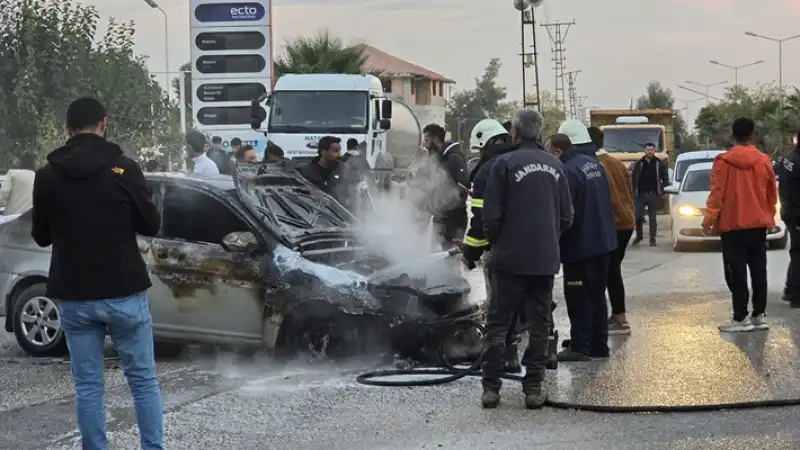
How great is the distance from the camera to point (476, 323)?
27.5 feet

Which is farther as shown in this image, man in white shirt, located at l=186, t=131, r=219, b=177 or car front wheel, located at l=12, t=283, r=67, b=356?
man in white shirt, located at l=186, t=131, r=219, b=177

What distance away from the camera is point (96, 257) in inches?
209

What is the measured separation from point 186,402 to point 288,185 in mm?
2924

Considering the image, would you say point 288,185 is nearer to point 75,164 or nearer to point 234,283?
point 234,283

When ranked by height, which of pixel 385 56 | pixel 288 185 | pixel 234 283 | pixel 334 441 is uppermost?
pixel 385 56

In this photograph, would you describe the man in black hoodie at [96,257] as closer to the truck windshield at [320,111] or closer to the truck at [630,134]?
the truck windshield at [320,111]

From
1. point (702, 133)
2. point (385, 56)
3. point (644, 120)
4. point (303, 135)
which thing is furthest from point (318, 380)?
point (385, 56)

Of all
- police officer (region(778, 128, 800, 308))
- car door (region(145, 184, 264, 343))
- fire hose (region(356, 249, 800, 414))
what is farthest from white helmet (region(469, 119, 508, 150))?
police officer (region(778, 128, 800, 308))

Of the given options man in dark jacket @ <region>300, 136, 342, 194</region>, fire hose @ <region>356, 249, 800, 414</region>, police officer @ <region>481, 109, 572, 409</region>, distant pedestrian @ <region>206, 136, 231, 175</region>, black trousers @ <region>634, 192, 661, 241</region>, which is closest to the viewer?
fire hose @ <region>356, 249, 800, 414</region>

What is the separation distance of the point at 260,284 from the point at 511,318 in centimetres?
223

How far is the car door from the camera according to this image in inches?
341

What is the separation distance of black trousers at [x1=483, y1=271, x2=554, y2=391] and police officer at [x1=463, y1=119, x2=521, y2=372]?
241mm

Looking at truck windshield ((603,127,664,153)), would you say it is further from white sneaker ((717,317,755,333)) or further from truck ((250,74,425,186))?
white sneaker ((717,317,755,333))

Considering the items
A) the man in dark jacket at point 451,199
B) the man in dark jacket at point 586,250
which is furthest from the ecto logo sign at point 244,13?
the man in dark jacket at point 586,250
